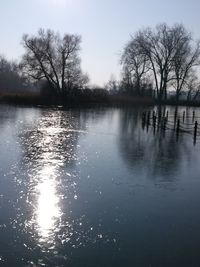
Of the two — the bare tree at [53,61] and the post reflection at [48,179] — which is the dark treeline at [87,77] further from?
the post reflection at [48,179]

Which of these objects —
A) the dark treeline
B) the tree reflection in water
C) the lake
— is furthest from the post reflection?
the dark treeline

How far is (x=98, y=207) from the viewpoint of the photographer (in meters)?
10.9

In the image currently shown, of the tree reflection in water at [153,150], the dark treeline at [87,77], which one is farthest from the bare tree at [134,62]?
the tree reflection in water at [153,150]

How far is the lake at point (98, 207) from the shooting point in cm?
809

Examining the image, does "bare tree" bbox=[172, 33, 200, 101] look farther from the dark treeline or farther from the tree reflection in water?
the tree reflection in water

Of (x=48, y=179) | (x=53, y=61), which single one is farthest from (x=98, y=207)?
(x=53, y=61)

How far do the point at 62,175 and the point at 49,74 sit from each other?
58073mm

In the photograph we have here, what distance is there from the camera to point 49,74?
70750 mm

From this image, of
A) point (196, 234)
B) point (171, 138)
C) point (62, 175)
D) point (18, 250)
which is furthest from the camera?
point (171, 138)

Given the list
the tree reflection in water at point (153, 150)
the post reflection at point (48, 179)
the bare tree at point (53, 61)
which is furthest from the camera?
the bare tree at point (53, 61)

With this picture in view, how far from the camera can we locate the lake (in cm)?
809

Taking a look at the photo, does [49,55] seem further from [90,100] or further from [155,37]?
[155,37]

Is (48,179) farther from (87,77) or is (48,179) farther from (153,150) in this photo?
(87,77)

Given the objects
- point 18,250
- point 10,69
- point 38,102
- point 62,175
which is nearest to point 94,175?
point 62,175
